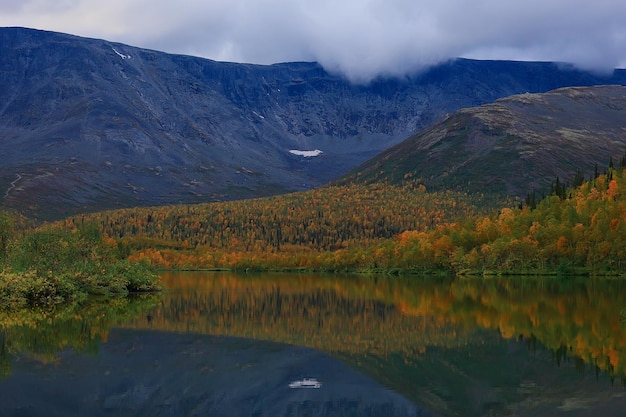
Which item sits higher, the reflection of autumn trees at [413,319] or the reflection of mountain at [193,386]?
the reflection of mountain at [193,386]

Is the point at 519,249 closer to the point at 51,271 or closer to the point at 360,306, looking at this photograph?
the point at 360,306

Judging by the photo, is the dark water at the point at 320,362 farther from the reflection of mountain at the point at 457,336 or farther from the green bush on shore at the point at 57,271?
the green bush on shore at the point at 57,271

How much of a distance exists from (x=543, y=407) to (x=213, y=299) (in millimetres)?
71536

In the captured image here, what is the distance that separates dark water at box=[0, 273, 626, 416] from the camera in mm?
32062

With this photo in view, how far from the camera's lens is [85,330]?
56.4m

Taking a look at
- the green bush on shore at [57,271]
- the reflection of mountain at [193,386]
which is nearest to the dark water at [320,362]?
the reflection of mountain at [193,386]

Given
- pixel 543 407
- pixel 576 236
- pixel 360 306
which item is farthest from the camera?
pixel 576 236

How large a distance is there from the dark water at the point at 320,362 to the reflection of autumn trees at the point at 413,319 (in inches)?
7.4

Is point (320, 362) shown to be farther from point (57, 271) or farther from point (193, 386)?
point (57, 271)

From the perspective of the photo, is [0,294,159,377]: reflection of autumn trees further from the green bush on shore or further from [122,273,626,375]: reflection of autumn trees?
the green bush on shore

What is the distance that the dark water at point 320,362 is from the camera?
3206 cm

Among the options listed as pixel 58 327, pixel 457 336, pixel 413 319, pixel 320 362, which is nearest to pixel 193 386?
pixel 320 362

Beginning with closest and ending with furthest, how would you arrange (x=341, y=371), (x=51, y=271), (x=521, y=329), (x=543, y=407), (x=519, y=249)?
(x=543, y=407)
(x=341, y=371)
(x=521, y=329)
(x=51, y=271)
(x=519, y=249)

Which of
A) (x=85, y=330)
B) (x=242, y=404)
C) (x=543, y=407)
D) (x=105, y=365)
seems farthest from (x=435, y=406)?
(x=85, y=330)
